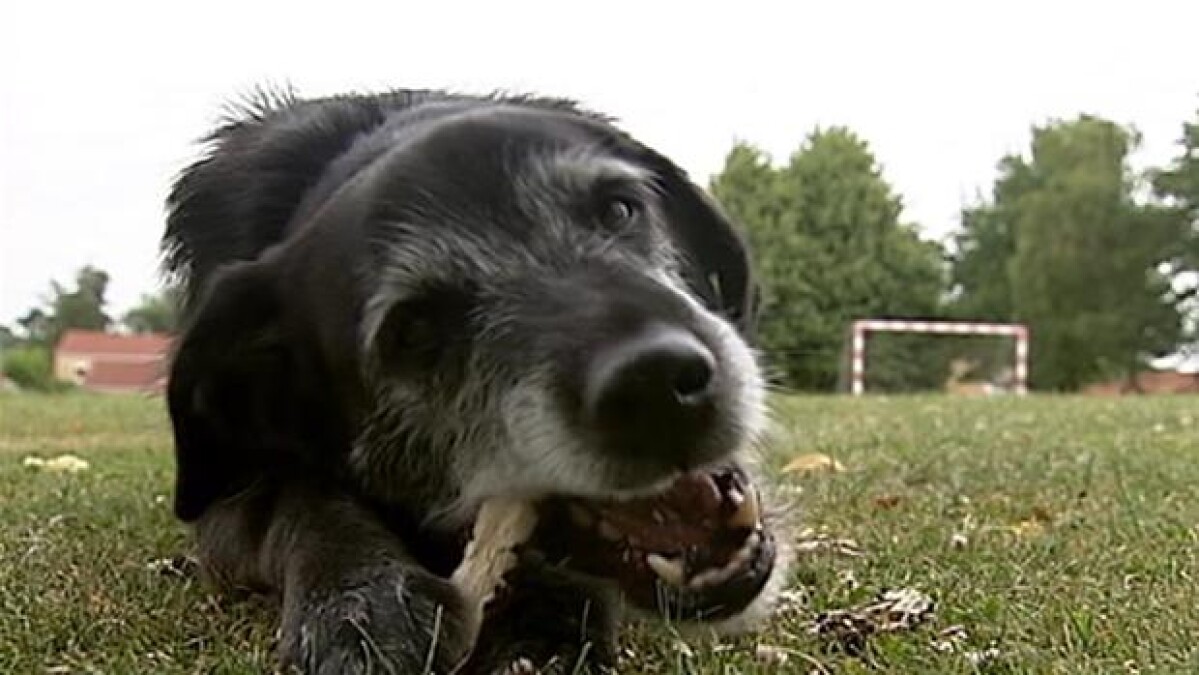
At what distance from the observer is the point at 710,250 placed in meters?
3.32

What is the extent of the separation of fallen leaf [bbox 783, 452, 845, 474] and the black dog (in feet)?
7.51

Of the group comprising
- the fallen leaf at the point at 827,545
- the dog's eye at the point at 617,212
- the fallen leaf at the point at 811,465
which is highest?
the dog's eye at the point at 617,212

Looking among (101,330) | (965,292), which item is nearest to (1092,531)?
(965,292)

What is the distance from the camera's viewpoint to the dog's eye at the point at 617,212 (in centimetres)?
273

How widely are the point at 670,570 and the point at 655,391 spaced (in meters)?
0.39

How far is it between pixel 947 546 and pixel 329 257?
1719mm

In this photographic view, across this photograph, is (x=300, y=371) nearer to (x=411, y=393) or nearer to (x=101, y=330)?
(x=411, y=393)

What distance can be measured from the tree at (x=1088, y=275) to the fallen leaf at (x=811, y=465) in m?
39.8

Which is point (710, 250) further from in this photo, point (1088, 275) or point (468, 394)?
point (1088, 275)

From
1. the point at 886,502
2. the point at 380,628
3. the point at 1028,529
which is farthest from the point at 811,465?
the point at 380,628

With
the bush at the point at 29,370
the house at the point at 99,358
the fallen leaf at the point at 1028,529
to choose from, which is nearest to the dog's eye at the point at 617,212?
the fallen leaf at the point at 1028,529

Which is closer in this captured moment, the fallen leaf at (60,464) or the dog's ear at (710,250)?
the dog's ear at (710,250)

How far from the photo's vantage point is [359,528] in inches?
104

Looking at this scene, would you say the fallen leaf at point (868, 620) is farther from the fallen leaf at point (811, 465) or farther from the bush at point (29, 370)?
the bush at point (29, 370)
